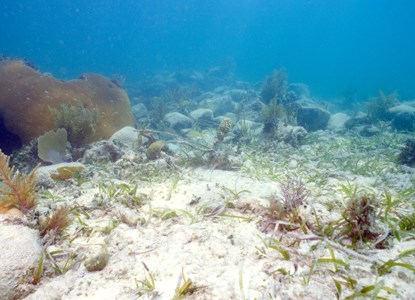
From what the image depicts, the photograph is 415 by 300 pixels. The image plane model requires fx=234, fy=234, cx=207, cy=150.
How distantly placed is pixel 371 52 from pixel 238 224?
163789 mm

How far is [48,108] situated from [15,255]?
6211mm

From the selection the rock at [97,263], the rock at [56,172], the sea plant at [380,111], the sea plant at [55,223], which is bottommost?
the rock at [97,263]

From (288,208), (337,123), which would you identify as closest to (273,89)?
(337,123)

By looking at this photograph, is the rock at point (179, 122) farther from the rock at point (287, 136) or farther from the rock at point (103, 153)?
the rock at point (103, 153)

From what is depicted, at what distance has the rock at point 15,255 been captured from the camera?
1.78 metres

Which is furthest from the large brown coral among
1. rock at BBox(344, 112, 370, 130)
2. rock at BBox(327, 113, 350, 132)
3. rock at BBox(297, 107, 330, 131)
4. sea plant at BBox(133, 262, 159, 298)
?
rock at BBox(344, 112, 370, 130)

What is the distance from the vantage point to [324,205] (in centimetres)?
312

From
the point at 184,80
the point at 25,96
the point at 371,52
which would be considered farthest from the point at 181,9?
the point at 25,96

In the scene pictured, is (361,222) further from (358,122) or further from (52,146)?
(358,122)

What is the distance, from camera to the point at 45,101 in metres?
7.07

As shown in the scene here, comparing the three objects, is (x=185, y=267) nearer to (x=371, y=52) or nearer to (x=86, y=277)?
(x=86, y=277)

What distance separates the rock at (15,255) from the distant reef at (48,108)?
16.2 feet

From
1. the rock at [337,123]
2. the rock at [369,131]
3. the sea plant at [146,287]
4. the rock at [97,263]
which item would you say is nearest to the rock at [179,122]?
the rock at [337,123]

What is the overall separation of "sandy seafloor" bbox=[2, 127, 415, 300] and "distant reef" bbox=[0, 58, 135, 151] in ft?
9.64
